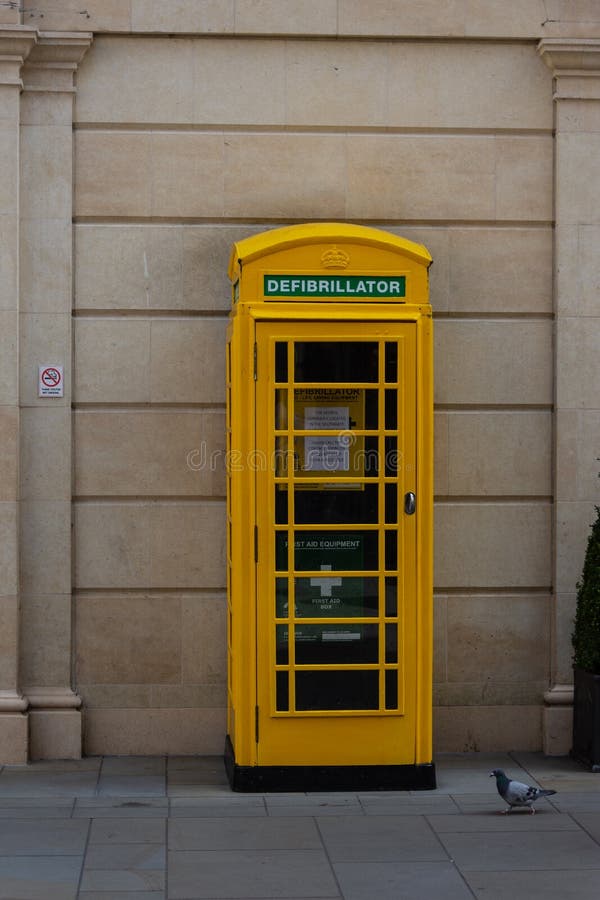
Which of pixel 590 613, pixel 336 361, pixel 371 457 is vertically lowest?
pixel 590 613

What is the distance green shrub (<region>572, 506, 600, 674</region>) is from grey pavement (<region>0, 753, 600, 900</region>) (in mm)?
698

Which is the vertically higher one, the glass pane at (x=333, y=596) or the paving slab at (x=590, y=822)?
the glass pane at (x=333, y=596)

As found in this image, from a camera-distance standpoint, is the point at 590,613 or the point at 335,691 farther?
the point at 590,613

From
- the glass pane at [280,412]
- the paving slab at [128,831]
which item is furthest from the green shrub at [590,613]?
the paving slab at [128,831]

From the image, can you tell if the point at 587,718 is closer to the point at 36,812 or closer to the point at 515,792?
the point at 515,792

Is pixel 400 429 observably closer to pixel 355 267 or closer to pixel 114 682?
pixel 355 267

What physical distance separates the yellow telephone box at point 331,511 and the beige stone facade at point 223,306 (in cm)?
91

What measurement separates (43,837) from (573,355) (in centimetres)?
439

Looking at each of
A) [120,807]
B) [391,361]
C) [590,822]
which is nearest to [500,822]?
[590,822]

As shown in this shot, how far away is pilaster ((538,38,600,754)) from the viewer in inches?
334

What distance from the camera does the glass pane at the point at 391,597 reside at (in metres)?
7.57

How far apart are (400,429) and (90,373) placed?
2.11 m

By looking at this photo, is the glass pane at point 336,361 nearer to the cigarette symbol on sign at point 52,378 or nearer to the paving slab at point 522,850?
the cigarette symbol on sign at point 52,378

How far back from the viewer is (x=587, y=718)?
8086 millimetres
